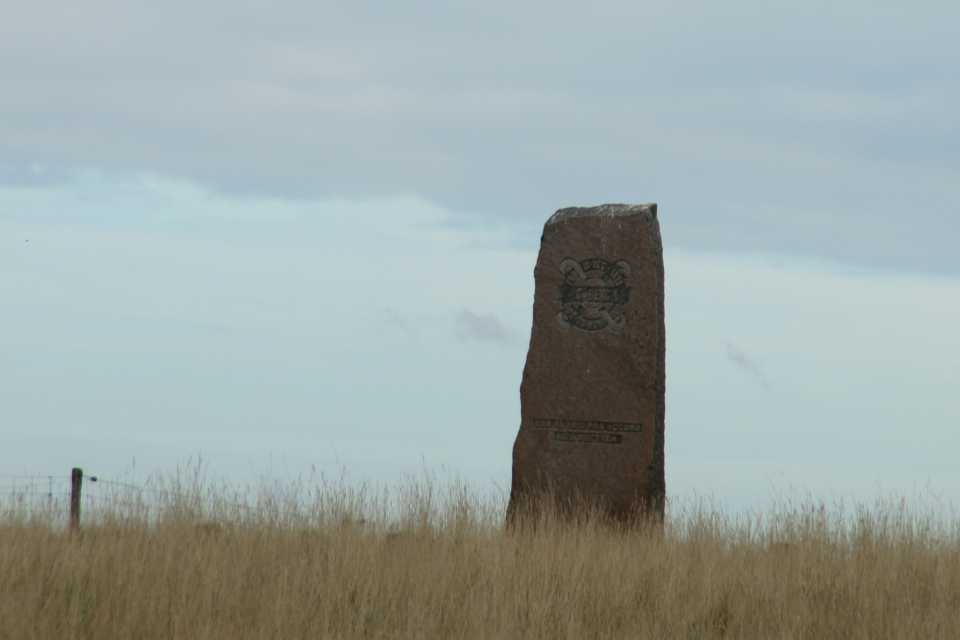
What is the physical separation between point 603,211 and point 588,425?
6.23ft

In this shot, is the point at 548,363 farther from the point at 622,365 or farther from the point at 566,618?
the point at 566,618

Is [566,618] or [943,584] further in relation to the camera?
[943,584]

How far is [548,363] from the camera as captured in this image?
866 centimetres

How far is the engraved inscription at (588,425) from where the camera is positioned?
8.36m

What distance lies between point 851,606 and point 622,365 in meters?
3.20

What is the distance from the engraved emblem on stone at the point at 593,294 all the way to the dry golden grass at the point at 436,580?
1.81 m

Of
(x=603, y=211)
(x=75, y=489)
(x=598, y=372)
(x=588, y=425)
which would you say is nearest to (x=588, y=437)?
(x=588, y=425)

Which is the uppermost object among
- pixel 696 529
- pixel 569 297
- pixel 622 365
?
pixel 569 297

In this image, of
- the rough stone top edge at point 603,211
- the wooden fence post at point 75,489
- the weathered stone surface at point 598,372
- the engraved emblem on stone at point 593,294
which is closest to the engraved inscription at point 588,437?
the weathered stone surface at point 598,372

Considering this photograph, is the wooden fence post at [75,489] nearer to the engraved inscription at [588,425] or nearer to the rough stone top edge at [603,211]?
Result: the engraved inscription at [588,425]

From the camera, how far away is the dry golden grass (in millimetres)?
5023

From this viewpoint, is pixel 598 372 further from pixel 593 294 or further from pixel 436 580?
pixel 436 580

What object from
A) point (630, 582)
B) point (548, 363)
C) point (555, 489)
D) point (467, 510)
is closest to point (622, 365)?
point (548, 363)

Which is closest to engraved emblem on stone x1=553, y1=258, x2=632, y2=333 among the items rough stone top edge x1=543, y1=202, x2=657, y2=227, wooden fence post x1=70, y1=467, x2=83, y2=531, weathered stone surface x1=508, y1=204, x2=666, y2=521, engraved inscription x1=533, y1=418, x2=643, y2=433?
weathered stone surface x1=508, y1=204, x2=666, y2=521
